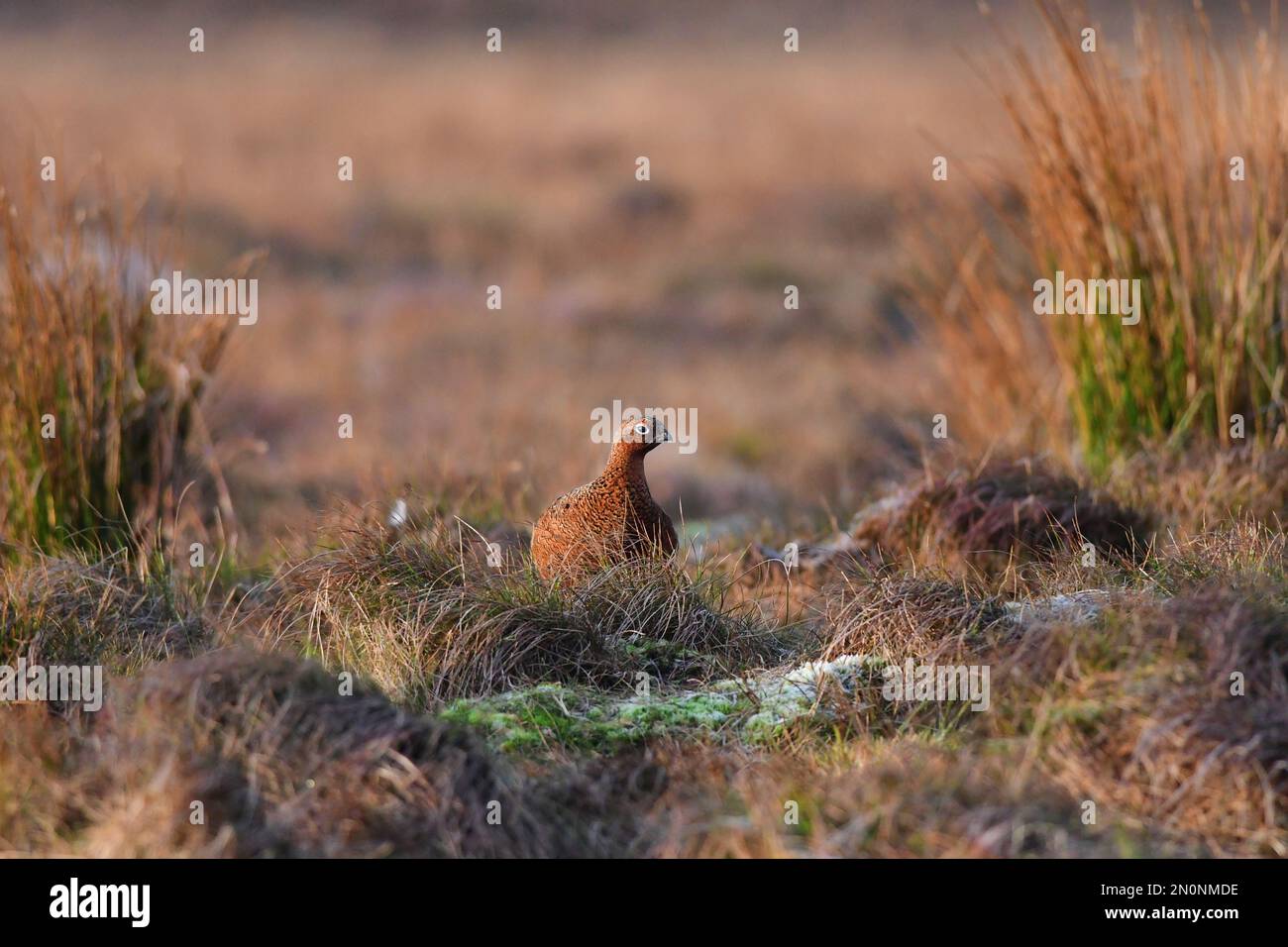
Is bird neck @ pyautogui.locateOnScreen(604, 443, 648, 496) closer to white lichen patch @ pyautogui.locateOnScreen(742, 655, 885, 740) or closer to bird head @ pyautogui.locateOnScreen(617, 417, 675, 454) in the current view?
bird head @ pyautogui.locateOnScreen(617, 417, 675, 454)

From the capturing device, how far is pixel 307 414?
38.6ft

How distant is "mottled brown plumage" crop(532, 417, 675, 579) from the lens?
455 cm

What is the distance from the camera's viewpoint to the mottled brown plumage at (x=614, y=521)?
14.9 feet

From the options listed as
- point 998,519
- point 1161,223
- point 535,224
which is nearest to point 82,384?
point 998,519

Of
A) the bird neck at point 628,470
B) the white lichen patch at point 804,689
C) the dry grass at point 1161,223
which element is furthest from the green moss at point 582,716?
the dry grass at point 1161,223

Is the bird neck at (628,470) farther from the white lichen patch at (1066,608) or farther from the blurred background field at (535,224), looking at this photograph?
the blurred background field at (535,224)

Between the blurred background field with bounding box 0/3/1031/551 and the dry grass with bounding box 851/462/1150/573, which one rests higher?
the blurred background field with bounding box 0/3/1031/551

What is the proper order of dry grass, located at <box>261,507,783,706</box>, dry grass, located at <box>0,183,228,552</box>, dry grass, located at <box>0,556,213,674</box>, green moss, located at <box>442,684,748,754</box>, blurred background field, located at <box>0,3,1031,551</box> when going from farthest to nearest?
blurred background field, located at <box>0,3,1031,551</box> < dry grass, located at <box>0,183,228,552</box> < dry grass, located at <box>0,556,213,674</box> < dry grass, located at <box>261,507,783,706</box> < green moss, located at <box>442,684,748,754</box>

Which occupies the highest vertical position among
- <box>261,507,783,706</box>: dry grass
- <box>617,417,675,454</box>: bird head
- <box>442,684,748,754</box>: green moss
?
<box>617,417,675,454</box>: bird head

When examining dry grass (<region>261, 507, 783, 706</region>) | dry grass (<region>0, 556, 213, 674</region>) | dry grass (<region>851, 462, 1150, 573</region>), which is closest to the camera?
dry grass (<region>261, 507, 783, 706</region>)

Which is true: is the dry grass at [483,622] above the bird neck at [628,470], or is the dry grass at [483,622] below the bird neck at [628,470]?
below

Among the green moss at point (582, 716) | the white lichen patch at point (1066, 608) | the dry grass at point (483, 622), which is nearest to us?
the green moss at point (582, 716)

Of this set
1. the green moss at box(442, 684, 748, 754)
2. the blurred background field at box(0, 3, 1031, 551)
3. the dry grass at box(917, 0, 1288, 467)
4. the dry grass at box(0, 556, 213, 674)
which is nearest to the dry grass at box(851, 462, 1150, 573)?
the dry grass at box(917, 0, 1288, 467)

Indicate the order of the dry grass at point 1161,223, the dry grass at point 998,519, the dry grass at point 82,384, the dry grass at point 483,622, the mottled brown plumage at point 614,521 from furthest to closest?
1. the dry grass at point 1161,223
2. the dry grass at point 82,384
3. the dry grass at point 998,519
4. the mottled brown plumage at point 614,521
5. the dry grass at point 483,622
